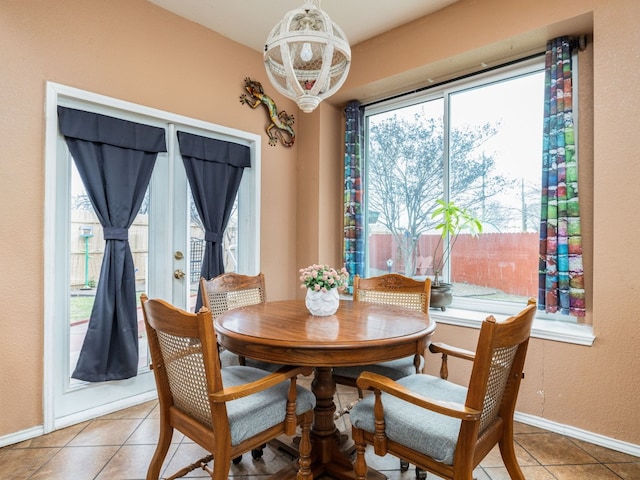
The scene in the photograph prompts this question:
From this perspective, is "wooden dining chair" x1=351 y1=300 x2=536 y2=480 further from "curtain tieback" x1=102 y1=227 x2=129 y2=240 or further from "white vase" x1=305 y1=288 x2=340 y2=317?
"curtain tieback" x1=102 y1=227 x2=129 y2=240

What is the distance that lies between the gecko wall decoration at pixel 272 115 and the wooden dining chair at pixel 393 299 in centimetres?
175

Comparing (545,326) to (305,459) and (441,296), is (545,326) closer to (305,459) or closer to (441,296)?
(441,296)

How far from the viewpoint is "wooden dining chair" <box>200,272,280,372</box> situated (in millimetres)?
2283

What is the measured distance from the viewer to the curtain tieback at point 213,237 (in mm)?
3078

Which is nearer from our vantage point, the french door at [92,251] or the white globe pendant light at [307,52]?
the white globe pendant light at [307,52]

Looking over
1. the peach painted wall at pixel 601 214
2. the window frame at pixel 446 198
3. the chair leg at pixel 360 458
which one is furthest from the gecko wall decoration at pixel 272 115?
the chair leg at pixel 360 458

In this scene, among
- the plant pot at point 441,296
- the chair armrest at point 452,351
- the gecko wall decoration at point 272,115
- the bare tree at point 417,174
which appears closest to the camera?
the chair armrest at point 452,351

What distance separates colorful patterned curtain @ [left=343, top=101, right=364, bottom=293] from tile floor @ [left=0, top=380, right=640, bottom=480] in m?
1.62

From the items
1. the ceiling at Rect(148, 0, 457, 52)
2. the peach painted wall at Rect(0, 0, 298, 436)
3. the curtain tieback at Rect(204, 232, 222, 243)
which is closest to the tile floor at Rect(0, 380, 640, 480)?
the peach painted wall at Rect(0, 0, 298, 436)

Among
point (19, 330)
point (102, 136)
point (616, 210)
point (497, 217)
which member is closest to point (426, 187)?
point (497, 217)

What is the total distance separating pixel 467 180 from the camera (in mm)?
3045

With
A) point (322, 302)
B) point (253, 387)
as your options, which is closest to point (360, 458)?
point (253, 387)

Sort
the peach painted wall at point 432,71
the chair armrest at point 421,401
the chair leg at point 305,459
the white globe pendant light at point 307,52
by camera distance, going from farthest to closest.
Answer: the peach painted wall at point 432,71 → the white globe pendant light at point 307,52 → the chair leg at point 305,459 → the chair armrest at point 421,401

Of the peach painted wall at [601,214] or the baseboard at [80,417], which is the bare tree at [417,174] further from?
the baseboard at [80,417]
